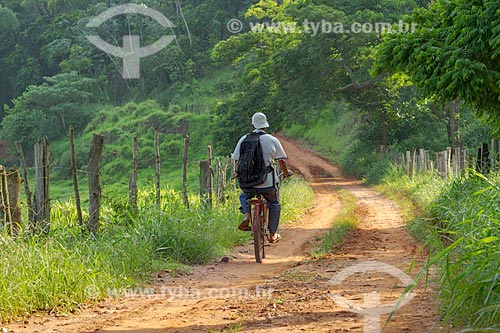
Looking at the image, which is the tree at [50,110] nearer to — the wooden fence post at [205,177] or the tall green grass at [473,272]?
the wooden fence post at [205,177]

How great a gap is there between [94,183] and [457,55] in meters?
5.36

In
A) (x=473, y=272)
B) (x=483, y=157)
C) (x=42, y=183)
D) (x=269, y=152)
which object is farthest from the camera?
(x=483, y=157)

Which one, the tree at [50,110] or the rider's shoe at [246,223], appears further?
the tree at [50,110]

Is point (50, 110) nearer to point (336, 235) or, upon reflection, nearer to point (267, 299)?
point (336, 235)

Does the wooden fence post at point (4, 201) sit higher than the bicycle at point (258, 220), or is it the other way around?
the wooden fence post at point (4, 201)

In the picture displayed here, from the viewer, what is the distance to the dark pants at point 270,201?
9.44 metres

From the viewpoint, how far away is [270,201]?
31.6ft

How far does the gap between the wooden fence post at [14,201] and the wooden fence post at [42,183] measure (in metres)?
0.22

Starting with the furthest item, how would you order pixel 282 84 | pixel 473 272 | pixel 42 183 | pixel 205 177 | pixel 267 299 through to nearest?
pixel 282 84 < pixel 205 177 < pixel 42 183 < pixel 267 299 < pixel 473 272

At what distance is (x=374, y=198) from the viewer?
20.9 metres

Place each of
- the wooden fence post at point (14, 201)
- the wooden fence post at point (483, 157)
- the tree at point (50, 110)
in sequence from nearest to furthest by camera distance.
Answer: the wooden fence post at point (14, 201), the wooden fence post at point (483, 157), the tree at point (50, 110)

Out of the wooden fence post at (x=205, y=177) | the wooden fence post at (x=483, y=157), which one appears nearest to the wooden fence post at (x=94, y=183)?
the wooden fence post at (x=205, y=177)

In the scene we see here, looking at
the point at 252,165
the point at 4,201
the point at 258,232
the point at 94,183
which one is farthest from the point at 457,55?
the point at 4,201

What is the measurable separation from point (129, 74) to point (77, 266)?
56.8 m
